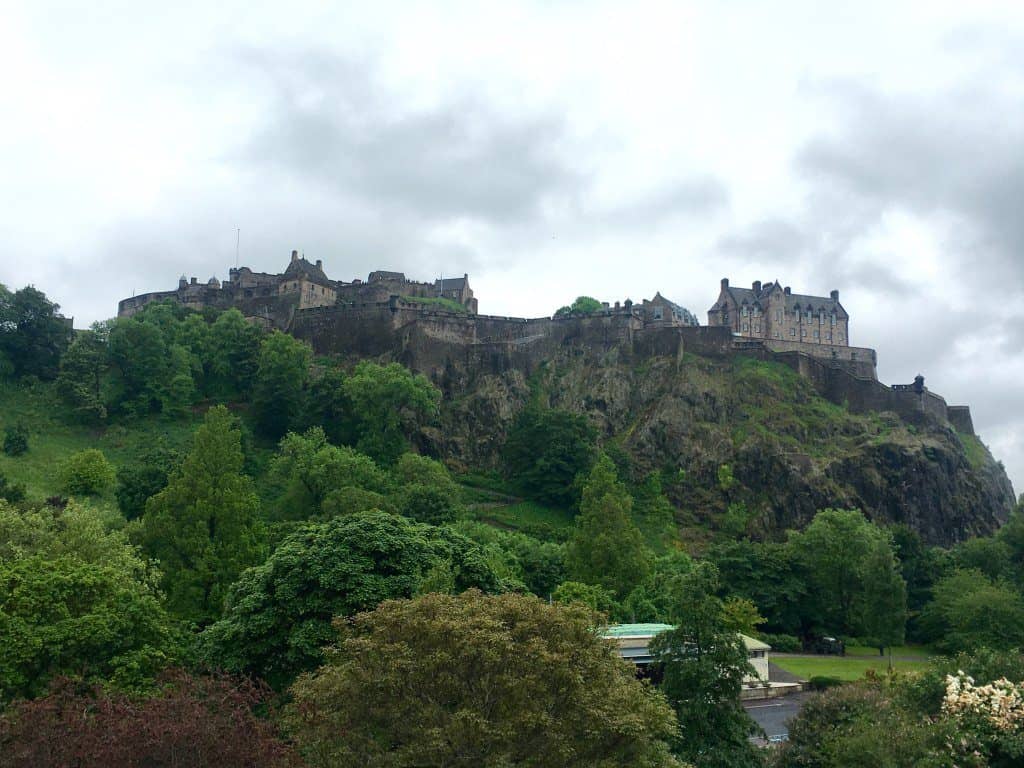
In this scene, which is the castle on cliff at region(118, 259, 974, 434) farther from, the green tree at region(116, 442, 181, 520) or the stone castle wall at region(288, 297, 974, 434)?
the green tree at region(116, 442, 181, 520)

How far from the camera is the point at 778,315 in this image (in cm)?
9712

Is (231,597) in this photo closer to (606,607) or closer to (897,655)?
(606,607)

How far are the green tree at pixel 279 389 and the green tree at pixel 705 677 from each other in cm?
5115

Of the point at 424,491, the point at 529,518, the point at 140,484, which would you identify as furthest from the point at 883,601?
the point at 140,484

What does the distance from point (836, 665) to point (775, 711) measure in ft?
38.6

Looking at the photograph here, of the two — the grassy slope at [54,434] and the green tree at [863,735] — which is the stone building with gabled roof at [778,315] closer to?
the grassy slope at [54,434]

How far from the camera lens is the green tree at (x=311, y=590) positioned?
25109mm

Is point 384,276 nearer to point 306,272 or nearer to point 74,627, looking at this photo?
point 306,272

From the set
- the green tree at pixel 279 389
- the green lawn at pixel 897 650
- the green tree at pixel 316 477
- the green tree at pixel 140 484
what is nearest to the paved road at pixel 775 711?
the green lawn at pixel 897 650

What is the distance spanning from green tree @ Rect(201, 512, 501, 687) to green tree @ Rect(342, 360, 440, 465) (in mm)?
41609

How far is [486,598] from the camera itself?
2091 cm

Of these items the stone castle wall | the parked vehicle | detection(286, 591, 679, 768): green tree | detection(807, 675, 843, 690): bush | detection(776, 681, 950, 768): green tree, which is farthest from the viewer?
the stone castle wall

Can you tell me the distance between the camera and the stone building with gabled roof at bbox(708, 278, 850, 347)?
97000 mm

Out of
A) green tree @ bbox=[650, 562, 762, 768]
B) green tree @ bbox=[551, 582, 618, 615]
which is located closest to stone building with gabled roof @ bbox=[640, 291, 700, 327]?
green tree @ bbox=[551, 582, 618, 615]
